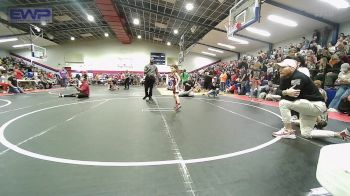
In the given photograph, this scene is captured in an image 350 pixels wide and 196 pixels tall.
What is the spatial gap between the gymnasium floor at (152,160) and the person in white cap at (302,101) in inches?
8.7

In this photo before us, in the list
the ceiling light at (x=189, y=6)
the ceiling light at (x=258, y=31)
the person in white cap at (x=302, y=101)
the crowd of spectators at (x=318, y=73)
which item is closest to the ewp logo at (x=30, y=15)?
the ceiling light at (x=189, y=6)

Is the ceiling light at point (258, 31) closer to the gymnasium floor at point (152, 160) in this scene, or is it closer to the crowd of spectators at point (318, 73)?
the crowd of spectators at point (318, 73)

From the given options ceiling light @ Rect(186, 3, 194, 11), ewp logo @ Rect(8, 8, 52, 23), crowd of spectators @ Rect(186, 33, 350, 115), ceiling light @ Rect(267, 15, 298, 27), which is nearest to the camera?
crowd of spectators @ Rect(186, 33, 350, 115)

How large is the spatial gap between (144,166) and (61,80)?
73.1ft

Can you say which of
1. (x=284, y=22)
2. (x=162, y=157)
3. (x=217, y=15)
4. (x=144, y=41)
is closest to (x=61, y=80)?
(x=144, y=41)

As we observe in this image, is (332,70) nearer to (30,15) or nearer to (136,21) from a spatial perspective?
(30,15)

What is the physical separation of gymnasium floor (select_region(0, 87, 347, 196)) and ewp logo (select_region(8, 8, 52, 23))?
12.4 metres

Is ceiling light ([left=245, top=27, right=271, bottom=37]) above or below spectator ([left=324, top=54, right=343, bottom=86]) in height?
above

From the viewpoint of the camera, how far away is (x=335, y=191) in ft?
4.51

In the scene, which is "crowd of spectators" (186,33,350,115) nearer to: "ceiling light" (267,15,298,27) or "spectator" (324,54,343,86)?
"spectator" (324,54,343,86)

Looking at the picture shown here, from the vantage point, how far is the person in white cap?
3673 mm

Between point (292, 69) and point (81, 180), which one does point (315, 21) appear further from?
point (81, 180)

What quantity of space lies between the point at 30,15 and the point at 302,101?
16496 millimetres

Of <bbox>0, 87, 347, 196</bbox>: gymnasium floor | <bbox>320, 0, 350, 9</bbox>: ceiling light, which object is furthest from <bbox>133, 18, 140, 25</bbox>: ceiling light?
<bbox>0, 87, 347, 196</bbox>: gymnasium floor
